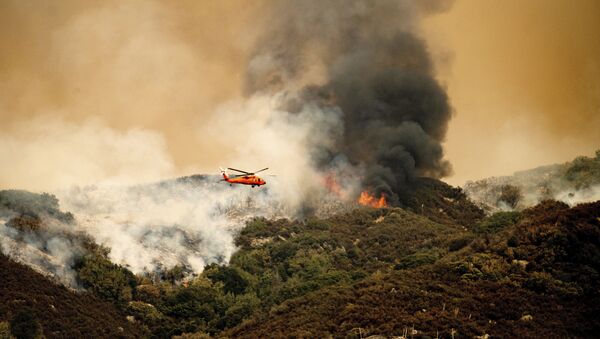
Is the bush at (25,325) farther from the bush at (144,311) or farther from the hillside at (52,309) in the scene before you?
the bush at (144,311)

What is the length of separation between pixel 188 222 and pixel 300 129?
113 ft

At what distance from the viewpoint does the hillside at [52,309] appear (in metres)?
50.9

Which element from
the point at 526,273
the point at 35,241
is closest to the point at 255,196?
the point at 35,241

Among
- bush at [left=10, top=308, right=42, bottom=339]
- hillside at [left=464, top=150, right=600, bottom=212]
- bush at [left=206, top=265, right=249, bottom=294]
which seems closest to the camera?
bush at [left=10, top=308, right=42, bottom=339]

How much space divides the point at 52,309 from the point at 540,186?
81.3 m

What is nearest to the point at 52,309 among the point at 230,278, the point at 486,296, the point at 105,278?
the point at 105,278

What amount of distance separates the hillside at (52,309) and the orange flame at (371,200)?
53303 millimetres

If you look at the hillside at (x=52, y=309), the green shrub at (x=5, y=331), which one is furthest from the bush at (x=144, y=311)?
the green shrub at (x=5, y=331)

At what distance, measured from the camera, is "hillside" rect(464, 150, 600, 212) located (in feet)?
274

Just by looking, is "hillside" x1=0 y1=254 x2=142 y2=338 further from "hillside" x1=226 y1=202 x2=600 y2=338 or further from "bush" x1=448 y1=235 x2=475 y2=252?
"bush" x1=448 y1=235 x2=475 y2=252

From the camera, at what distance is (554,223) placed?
175ft

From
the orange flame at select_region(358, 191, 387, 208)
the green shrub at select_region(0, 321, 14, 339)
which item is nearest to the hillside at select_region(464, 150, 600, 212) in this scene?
the orange flame at select_region(358, 191, 387, 208)

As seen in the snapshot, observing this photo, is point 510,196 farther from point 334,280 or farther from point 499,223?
point 334,280

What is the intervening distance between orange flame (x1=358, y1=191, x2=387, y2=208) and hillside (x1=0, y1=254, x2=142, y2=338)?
53303mm
